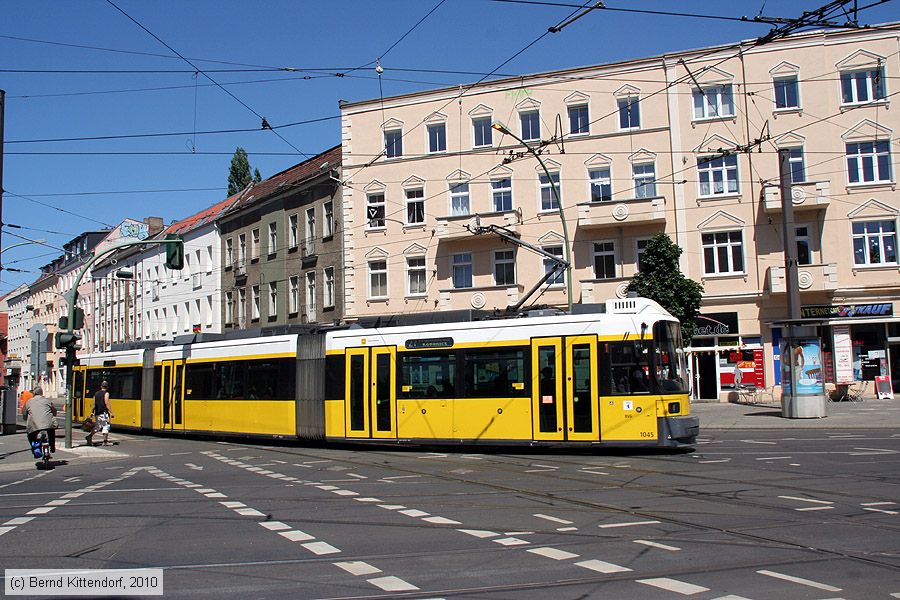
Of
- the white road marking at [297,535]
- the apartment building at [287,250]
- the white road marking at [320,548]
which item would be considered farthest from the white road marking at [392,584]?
the apartment building at [287,250]

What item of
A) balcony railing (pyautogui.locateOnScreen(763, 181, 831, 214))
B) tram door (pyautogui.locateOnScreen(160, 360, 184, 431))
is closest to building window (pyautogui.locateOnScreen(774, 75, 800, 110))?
balcony railing (pyautogui.locateOnScreen(763, 181, 831, 214))

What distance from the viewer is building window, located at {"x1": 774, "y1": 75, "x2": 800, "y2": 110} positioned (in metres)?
33.5

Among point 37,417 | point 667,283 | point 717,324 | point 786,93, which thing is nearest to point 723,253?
point 717,324

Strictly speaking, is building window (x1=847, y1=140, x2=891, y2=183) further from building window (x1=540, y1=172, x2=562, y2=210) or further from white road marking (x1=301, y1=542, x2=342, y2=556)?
white road marking (x1=301, y1=542, x2=342, y2=556)

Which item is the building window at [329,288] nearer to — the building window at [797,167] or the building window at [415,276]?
the building window at [415,276]

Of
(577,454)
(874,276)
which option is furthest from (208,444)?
(874,276)

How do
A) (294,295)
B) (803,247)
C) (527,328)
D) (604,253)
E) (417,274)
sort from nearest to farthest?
1. (527,328)
2. (803,247)
3. (604,253)
4. (417,274)
5. (294,295)

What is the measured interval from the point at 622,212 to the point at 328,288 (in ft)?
49.2

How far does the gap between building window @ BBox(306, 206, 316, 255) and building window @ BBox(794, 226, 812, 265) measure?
2257 cm

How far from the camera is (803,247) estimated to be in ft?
108

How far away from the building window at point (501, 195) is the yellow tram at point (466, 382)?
16784 mm

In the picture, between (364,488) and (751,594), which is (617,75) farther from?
(751,594)

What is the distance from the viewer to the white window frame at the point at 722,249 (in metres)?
33.7

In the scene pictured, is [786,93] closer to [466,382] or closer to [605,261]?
[605,261]
